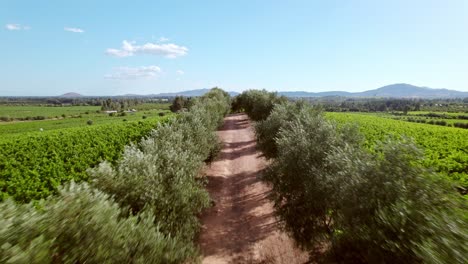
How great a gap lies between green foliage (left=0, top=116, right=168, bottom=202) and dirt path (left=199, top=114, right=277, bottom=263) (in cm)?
963

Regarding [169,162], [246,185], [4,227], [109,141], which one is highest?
[4,227]

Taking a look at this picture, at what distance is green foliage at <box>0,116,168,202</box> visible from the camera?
57.0 ft

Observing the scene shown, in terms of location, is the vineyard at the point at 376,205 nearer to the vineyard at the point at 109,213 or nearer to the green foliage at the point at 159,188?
the green foliage at the point at 159,188

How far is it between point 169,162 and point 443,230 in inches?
412

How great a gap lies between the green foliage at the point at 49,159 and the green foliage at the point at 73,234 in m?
10.2

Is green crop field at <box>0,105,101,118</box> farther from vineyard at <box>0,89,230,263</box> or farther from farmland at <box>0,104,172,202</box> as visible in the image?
vineyard at <box>0,89,230,263</box>

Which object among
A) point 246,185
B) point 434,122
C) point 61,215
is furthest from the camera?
point 434,122

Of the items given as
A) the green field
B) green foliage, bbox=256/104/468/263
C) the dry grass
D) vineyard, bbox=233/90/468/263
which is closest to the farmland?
the dry grass

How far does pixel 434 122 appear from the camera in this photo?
74.4m

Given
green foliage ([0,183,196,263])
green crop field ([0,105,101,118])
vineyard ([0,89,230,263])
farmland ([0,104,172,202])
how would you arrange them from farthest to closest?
green crop field ([0,105,101,118]) < farmland ([0,104,172,202]) < vineyard ([0,89,230,263]) < green foliage ([0,183,196,263])

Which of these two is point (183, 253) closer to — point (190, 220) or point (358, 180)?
point (190, 220)

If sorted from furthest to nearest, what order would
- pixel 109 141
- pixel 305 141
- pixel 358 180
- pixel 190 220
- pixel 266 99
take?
pixel 266 99 < pixel 109 141 < pixel 305 141 < pixel 190 220 < pixel 358 180

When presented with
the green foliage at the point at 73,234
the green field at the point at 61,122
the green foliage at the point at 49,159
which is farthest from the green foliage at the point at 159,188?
the green field at the point at 61,122

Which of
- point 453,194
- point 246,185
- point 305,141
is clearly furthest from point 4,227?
point 246,185
